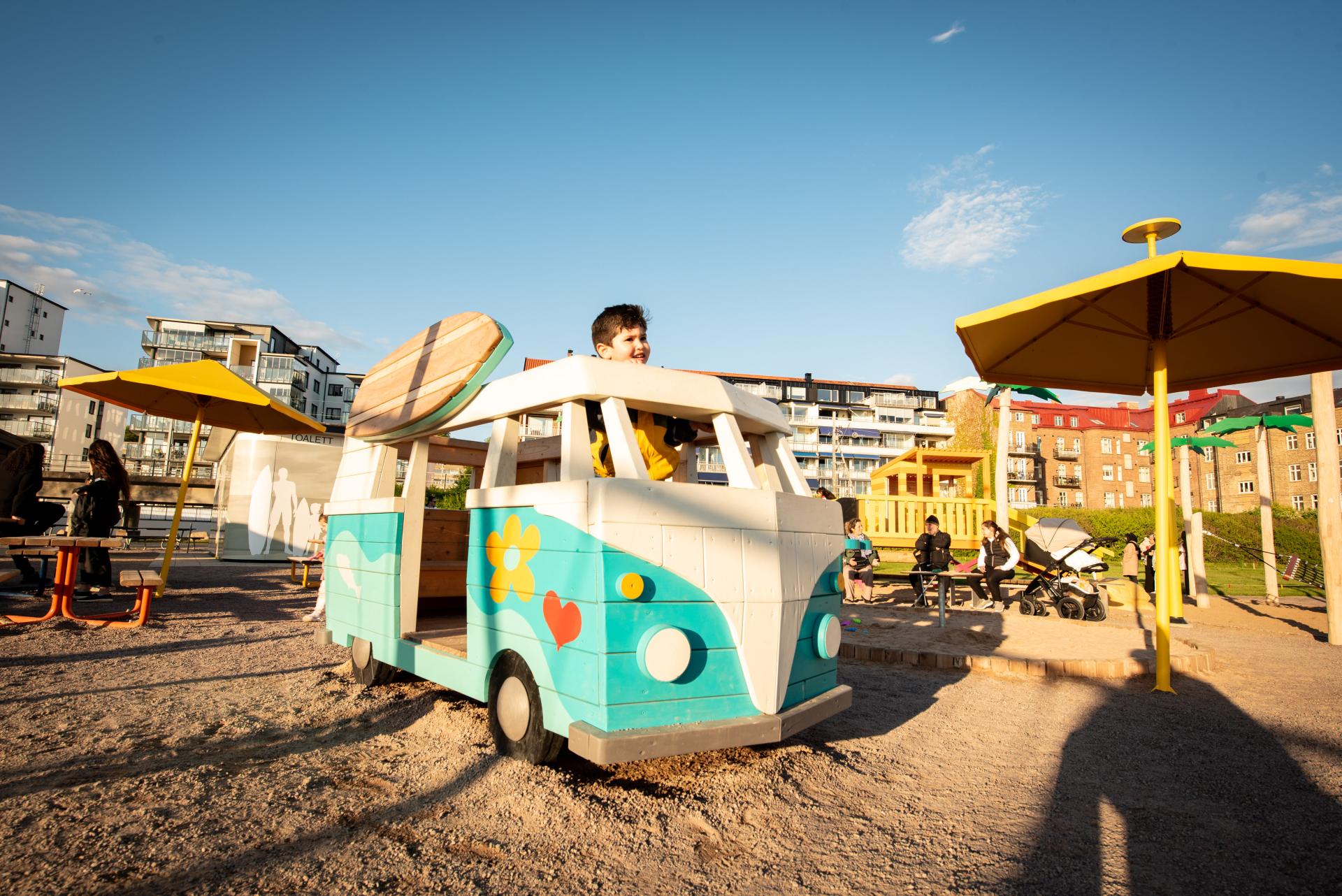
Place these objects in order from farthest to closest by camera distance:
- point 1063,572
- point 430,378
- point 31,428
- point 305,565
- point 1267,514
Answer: point 31,428 → point 305,565 → point 1267,514 → point 1063,572 → point 430,378

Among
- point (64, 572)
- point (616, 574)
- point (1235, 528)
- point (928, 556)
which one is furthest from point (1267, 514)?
point (1235, 528)

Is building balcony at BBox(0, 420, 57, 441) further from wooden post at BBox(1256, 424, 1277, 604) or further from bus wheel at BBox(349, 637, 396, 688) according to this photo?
wooden post at BBox(1256, 424, 1277, 604)

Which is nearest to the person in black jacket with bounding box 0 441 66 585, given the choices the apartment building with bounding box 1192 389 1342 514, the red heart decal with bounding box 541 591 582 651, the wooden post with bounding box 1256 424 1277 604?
the red heart decal with bounding box 541 591 582 651

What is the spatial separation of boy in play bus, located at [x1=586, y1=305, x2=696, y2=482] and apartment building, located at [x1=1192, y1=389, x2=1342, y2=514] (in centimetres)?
6414

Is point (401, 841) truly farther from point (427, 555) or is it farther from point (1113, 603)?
point (1113, 603)

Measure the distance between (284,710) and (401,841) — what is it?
2.47 meters

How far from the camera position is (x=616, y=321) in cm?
454

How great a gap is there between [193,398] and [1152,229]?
37.5 feet

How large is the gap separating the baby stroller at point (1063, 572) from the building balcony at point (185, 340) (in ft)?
272

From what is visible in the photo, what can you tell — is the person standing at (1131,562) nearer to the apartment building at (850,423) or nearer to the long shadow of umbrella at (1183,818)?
the long shadow of umbrella at (1183,818)

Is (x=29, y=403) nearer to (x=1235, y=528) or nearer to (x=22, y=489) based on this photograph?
(x=22, y=489)

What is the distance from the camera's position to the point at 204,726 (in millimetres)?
4207

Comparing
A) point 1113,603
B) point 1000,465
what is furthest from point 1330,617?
point 1000,465

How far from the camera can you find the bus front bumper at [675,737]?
9.27 feet
